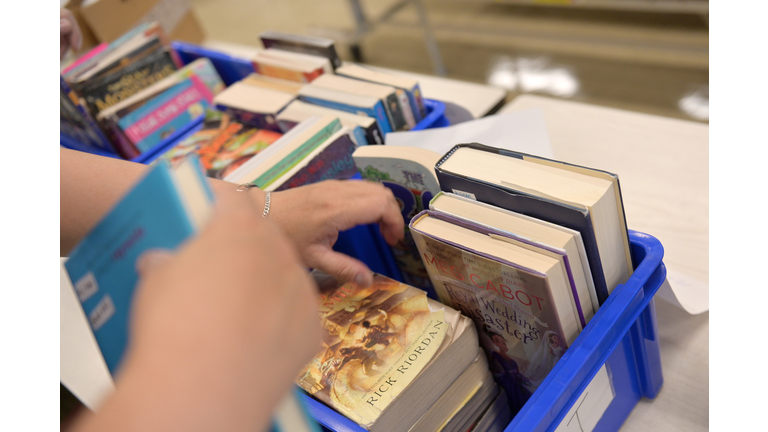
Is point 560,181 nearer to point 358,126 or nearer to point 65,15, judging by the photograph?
point 358,126

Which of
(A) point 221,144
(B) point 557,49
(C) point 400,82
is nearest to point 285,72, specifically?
(A) point 221,144

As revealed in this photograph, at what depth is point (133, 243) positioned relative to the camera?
1.33 feet

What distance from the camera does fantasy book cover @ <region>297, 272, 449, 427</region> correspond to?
0.68 metres

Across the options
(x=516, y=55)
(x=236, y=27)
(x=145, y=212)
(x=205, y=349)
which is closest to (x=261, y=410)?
(x=205, y=349)

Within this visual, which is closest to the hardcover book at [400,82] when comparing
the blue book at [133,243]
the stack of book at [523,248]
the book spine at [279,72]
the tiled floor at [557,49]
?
the book spine at [279,72]

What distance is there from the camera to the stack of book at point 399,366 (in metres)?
0.68

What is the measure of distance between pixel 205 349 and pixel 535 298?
0.44m

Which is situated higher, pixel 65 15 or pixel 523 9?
pixel 65 15

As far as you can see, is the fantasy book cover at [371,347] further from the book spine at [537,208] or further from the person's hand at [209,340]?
the person's hand at [209,340]

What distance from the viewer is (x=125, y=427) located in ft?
1.16

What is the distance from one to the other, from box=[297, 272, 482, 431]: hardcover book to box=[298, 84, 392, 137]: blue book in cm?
52

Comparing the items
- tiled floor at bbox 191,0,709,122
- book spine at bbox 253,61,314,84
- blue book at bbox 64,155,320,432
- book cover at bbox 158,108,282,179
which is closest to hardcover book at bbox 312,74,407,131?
book spine at bbox 253,61,314,84

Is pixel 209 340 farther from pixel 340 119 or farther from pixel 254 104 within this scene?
pixel 254 104

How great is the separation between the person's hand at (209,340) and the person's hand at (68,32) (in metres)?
1.64
